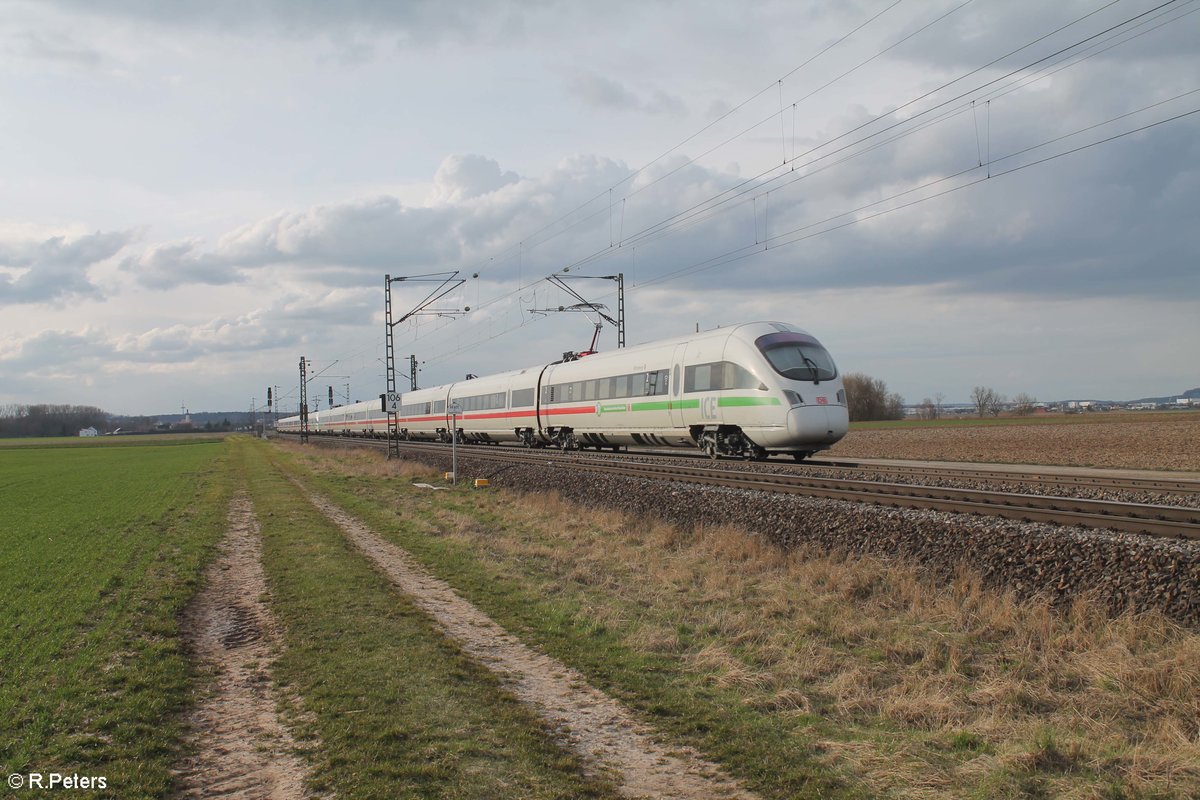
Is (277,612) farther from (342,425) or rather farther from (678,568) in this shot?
(342,425)

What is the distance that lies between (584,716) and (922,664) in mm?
2898

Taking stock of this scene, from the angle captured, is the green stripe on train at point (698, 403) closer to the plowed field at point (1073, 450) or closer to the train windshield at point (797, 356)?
the train windshield at point (797, 356)

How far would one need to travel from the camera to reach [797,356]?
2075 cm

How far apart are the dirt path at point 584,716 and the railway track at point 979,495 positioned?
6.93m

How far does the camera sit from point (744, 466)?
20.4 metres

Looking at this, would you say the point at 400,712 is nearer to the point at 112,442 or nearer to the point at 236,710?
the point at 236,710

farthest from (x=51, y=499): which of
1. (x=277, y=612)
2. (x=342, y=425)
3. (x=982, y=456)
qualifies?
(x=342, y=425)

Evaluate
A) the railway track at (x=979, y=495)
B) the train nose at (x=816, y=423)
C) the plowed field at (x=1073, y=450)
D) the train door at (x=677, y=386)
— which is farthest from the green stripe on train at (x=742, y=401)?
the plowed field at (x=1073, y=450)

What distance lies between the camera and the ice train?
20297 mm

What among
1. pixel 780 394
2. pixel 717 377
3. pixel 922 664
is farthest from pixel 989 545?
pixel 717 377

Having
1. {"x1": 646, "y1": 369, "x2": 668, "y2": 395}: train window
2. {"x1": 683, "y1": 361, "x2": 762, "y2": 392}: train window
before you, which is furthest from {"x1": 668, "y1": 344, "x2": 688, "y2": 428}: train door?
{"x1": 646, "y1": 369, "x2": 668, "y2": 395}: train window

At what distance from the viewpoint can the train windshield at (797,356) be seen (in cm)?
2036

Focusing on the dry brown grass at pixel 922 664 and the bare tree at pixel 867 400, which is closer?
the dry brown grass at pixel 922 664

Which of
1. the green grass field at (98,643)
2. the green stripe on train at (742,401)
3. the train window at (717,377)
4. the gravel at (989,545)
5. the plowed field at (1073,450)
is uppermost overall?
the train window at (717,377)
